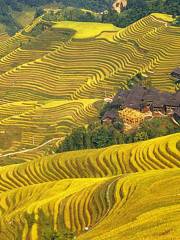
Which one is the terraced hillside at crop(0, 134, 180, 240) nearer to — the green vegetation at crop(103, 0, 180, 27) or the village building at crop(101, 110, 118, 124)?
the village building at crop(101, 110, 118, 124)

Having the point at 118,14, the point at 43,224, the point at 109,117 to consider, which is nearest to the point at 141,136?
the point at 109,117

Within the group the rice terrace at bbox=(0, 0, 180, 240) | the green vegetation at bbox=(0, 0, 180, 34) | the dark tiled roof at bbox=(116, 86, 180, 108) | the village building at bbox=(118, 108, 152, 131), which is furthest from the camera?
the green vegetation at bbox=(0, 0, 180, 34)

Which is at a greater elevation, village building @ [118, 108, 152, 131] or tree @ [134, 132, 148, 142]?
tree @ [134, 132, 148, 142]

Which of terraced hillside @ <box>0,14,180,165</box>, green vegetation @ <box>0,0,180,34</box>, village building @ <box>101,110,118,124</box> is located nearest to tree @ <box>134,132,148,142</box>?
village building @ <box>101,110,118,124</box>

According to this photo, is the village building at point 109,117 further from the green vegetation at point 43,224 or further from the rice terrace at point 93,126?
the green vegetation at point 43,224

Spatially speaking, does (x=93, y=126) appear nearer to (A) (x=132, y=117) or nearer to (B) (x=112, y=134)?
(B) (x=112, y=134)

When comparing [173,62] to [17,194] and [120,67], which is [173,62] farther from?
[17,194]

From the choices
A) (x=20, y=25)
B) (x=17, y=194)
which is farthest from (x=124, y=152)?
(x=20, y=25)

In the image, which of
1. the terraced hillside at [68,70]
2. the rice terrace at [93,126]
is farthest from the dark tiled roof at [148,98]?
the terraced hillside at [68,70]
